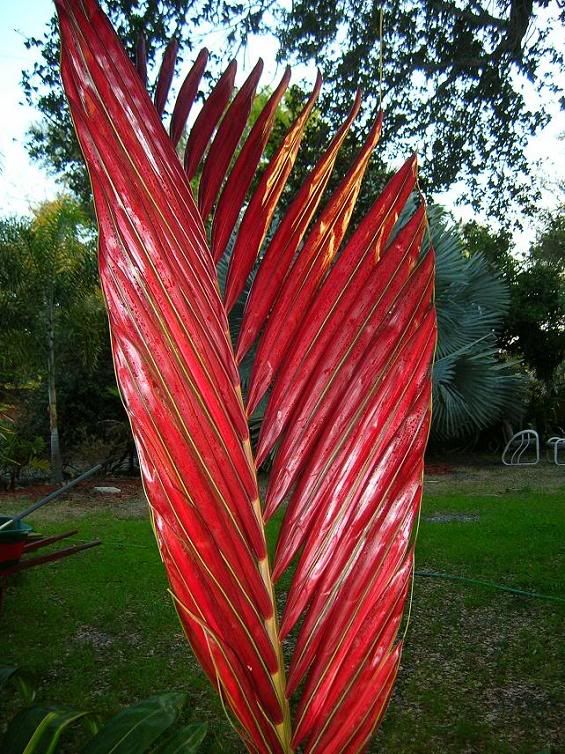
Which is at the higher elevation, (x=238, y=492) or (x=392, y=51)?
(x=392, y=51)

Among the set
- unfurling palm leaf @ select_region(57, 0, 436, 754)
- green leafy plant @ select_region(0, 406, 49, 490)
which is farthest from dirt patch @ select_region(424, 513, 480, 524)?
unfurling palm leaf @ select_region(57, 0, 436, 754)

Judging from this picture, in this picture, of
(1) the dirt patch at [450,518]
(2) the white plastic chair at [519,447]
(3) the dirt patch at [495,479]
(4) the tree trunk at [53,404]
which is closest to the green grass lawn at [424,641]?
(1) the dirt patch at [450,518]

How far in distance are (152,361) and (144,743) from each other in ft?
1.25

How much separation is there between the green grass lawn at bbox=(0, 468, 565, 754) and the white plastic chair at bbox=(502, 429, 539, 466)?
334cm

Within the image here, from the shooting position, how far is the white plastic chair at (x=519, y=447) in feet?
28.8

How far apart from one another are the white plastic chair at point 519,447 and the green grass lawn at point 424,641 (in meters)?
3.34

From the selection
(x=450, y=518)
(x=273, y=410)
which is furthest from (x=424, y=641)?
(x=273, y=410)

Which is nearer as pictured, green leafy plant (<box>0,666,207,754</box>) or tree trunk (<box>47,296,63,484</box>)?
green leafy plant (<box>0,666,207,754</box>)

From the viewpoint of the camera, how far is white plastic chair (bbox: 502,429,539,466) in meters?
8.78

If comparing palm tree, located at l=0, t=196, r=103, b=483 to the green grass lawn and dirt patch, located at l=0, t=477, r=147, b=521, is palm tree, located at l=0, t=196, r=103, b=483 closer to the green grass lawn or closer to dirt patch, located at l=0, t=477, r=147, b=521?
dirt patch, located at l=0, t=477, r=147, b=521

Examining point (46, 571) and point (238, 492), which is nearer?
point (238, 492)

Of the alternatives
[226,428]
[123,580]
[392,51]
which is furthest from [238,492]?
[392,51]

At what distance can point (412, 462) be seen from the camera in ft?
1.76

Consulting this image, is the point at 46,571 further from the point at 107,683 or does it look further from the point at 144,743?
the point at 144,743
